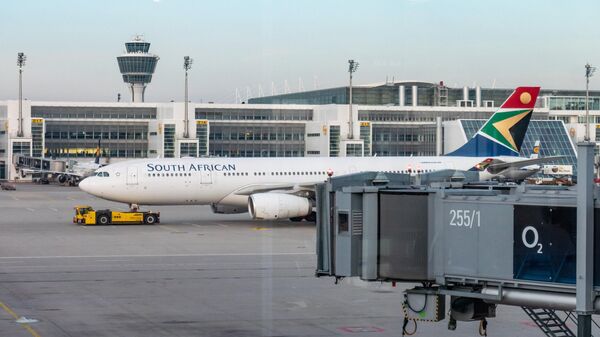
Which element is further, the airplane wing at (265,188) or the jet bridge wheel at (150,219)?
the jet bridge wheel at (150,219)

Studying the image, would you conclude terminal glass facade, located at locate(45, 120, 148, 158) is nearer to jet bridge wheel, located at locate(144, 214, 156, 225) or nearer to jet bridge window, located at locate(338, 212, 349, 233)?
jet bridge wheel, located at locate(144, 214, 156, 225)

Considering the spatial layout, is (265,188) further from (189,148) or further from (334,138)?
(189,148)

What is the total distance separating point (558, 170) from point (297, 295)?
230ft

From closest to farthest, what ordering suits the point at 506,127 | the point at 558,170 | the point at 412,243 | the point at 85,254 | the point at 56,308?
1. the point at 412,243
2. the point at 56,308
3. the point at 85,254
4. the point at 506,127
5. the point at 558,170

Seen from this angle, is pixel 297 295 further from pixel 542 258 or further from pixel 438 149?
pixel 438 149

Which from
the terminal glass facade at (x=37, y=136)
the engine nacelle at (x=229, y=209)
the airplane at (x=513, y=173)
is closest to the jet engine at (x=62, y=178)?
the terminal glass facade at (x=37, y=136)

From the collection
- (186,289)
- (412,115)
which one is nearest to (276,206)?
(186,289)

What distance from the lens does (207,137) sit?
160875 mm

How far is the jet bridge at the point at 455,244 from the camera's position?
19.3 meters

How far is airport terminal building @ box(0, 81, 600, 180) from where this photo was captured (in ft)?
463

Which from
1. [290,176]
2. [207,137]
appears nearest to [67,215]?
[290,176]

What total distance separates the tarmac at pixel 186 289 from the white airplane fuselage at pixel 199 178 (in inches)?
111

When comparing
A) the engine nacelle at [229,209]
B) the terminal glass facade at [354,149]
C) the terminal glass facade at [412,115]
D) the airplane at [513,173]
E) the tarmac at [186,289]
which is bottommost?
the tarmac at [186,289]

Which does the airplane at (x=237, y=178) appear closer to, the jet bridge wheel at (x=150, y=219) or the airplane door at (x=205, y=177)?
the airplane door at (x=205, y=177)
